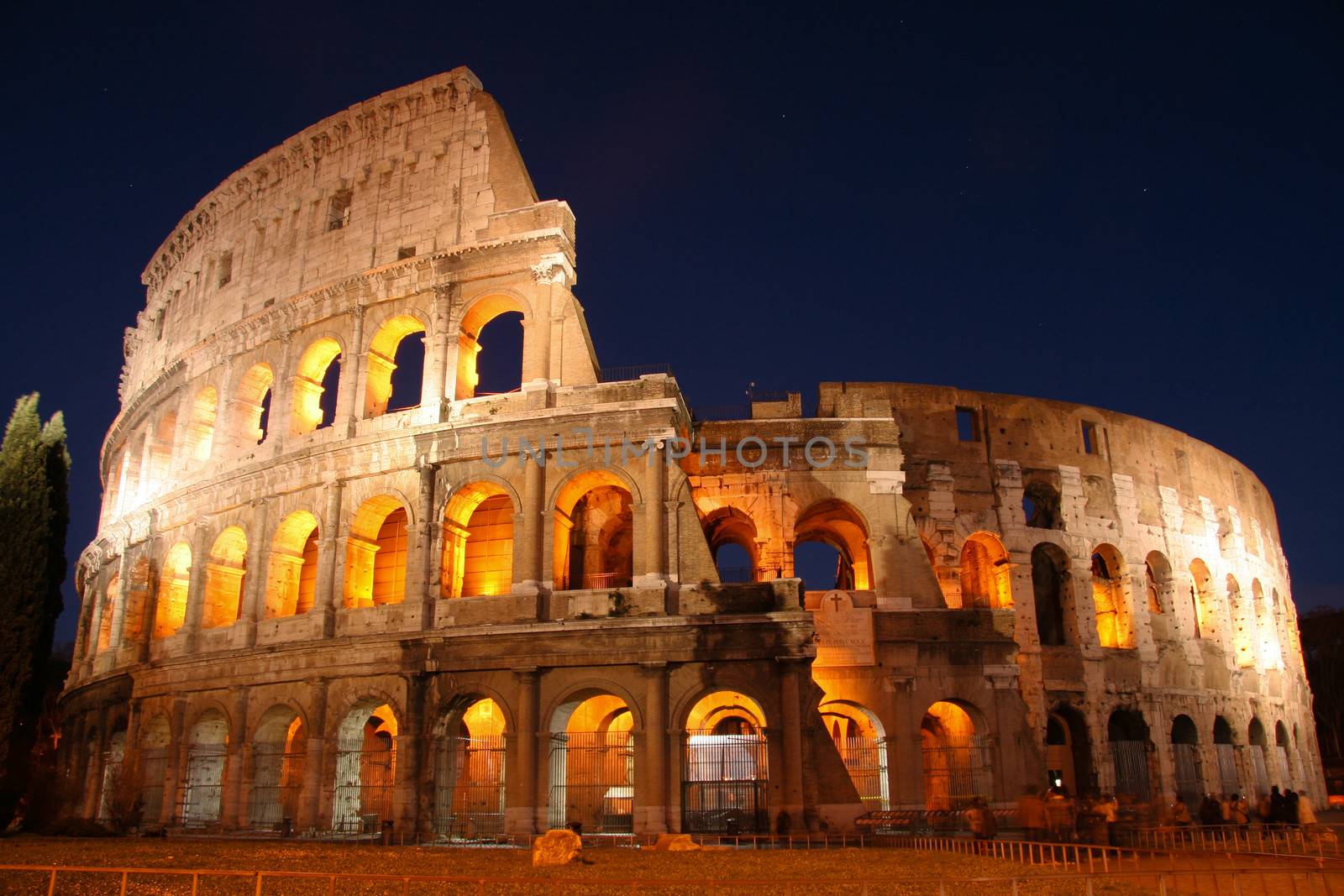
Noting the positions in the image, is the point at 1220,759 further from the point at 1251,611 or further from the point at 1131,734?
the point at 1251,611


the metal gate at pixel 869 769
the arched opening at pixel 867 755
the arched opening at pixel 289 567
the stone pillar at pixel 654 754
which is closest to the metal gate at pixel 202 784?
the arched opening at pixel 289 567

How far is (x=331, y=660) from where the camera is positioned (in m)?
18.2

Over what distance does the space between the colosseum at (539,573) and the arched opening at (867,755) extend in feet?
0.40

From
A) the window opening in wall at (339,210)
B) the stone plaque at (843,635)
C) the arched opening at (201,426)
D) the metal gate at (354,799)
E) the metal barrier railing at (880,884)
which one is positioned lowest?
the metal barrier railing at (880,884)

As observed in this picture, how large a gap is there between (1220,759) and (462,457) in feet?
64.7

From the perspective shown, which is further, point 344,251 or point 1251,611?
point 1251,611

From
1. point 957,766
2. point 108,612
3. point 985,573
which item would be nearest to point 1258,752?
point 985,573

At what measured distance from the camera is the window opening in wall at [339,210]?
22203 millimetres

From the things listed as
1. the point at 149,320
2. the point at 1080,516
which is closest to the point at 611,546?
the point at 1080,516

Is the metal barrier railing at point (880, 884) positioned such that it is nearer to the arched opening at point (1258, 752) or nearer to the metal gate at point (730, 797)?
the metal gate at point (730, 797)

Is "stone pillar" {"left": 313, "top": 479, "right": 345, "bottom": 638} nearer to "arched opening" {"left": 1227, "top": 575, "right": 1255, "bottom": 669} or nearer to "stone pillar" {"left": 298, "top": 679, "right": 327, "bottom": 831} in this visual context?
"stone pillar" {"left": 298, "top": 679, "right": 327, "bottom": 831}

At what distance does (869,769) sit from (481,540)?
28.1 feet

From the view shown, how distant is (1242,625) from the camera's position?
1093 inches

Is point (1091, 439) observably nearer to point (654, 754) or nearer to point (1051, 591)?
point (1051, 591)
